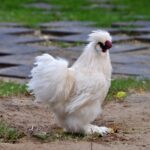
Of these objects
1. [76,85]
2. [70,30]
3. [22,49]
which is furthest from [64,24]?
[76,85]

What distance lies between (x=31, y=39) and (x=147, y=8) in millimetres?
6922

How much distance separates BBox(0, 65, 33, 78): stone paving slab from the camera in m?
8.48

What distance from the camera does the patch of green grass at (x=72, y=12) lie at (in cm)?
1498

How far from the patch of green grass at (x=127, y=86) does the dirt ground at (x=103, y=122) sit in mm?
201

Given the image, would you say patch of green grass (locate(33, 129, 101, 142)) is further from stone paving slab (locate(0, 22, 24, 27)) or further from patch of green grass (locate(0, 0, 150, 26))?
patch of green grass (locate(0, 0, 150, 26))

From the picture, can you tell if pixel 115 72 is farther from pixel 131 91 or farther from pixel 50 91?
pixel 50 91

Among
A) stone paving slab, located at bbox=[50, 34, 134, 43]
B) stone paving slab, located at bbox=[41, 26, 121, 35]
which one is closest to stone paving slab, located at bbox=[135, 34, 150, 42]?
stone paving slab, located at bbox=[50, 34, 134, 43]

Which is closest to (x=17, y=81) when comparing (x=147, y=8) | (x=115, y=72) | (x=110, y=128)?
(x=115, y=72)

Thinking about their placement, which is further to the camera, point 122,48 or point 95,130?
point 122,48

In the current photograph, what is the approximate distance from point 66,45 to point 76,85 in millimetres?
5847

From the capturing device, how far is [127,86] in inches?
297

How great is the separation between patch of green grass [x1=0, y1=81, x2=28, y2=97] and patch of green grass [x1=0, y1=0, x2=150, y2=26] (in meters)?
6.28

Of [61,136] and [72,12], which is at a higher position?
[61,136]

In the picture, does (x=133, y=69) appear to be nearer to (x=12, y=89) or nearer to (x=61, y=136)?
(x=12, y=89)
